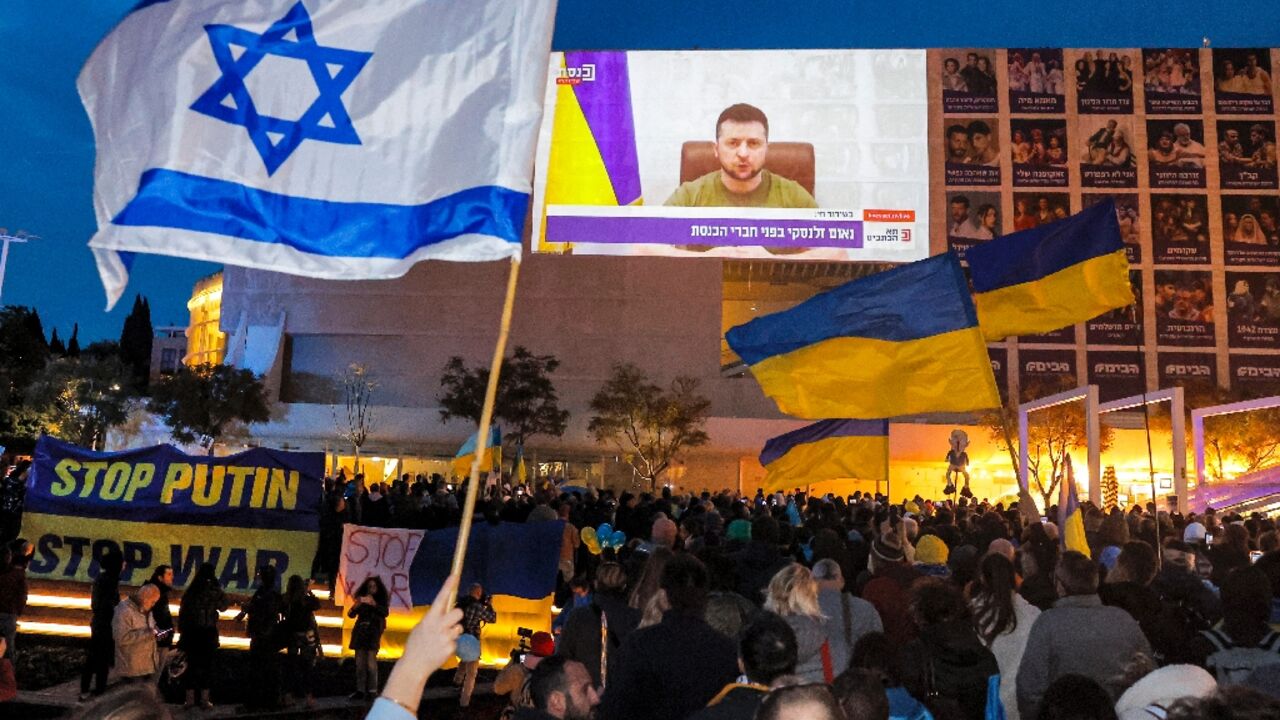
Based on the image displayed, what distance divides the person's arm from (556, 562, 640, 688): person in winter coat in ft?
9.04

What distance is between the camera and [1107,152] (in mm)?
51906

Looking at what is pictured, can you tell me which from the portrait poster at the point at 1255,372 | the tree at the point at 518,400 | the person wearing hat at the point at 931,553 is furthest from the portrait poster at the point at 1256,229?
the person wearing hat at the point at 931,553

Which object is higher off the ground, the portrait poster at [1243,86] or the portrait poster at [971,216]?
the portrait poster at [1243,86]

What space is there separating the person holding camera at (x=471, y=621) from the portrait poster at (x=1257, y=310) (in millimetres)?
51785

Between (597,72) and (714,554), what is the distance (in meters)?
39.9

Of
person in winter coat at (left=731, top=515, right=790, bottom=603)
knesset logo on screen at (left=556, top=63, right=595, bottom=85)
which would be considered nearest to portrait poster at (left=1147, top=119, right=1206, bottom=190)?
knesset logo on screen at (left=556, top=63, right=595, bottom=85)

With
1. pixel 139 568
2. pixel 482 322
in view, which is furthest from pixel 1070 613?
pixel 482 322

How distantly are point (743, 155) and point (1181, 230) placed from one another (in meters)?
24.6

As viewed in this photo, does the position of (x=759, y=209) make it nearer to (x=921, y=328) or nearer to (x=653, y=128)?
(x=653, y=128)

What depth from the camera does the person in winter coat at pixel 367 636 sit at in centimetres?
1050

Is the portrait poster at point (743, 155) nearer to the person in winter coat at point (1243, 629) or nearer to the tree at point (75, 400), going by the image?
the tree at point (75, 400)

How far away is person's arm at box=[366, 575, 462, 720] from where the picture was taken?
7.81 feet

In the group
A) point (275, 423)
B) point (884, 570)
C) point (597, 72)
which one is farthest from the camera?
point (275, 423)

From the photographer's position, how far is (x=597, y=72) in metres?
44.6
